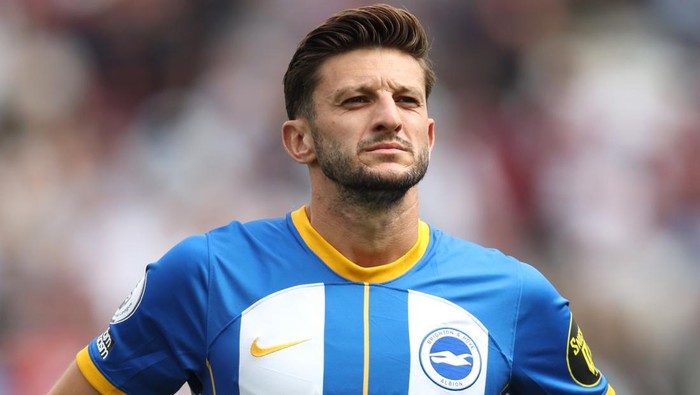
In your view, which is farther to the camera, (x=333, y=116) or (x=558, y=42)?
(x=558, y=42)

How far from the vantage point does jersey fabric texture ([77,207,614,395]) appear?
11.1 feet

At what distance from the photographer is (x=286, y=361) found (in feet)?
11.0

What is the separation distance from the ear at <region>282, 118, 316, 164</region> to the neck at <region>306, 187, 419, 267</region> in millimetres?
161

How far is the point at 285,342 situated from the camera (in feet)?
11.1

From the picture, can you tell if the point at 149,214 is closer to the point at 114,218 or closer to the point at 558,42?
the point at 114,218

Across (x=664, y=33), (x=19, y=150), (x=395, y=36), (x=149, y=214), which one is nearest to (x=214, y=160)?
(x=149, y=214)

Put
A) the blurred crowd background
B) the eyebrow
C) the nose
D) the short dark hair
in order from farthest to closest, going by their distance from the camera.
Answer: the blurred crowd background, the short dark hair, the eyebrow, the nose

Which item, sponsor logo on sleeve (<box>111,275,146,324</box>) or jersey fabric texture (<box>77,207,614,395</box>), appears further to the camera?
sponsor logo on sleeve (<box>111,275,146,324</box>)

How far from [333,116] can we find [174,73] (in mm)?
4714

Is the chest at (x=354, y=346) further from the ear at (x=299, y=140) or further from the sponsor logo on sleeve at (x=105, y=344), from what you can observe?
the ear at (x=299, y=140)

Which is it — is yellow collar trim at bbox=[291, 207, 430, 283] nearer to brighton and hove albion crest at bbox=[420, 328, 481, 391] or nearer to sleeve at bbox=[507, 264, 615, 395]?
brighton and hove albion crest at bbox=[420, 328, 481, 391]

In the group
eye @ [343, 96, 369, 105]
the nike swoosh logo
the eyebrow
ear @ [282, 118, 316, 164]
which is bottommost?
the nike swoosh logo

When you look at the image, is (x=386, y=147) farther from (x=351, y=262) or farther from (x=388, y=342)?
(x=388, y=342)

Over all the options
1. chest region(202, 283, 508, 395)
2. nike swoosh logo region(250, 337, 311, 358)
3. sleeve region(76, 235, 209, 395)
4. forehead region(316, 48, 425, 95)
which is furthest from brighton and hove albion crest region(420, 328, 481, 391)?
forehead region(316, 48, 425, 95)
